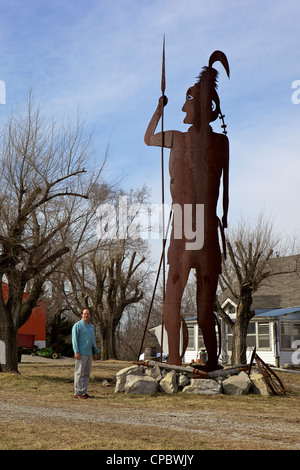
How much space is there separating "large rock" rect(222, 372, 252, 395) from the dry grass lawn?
0.33 m

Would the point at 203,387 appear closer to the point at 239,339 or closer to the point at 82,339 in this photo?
the point at 82,339

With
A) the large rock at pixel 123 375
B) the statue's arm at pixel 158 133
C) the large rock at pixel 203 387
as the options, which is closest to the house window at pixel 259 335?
the large rock at pixel 123 375

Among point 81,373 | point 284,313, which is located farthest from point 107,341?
point 81,373

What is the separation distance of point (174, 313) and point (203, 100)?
15.3 feet

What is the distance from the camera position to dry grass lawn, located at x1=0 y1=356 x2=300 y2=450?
5.32 metres

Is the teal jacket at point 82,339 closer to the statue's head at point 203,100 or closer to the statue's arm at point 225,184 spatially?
the statue's arm at point 225,184

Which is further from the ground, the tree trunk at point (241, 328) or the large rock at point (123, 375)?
the tree trunk at point (241, 328)

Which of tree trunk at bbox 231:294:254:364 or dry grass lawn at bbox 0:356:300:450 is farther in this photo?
tree trunk at bbox 231:294:254:364

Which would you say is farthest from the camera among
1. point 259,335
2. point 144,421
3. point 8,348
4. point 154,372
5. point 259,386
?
point 259,335

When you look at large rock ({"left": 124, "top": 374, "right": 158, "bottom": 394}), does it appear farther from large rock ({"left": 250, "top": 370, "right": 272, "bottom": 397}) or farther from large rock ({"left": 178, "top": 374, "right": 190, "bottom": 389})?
large rock ({"left": 250, "top": 370, "right": 272, "bottom": 397})

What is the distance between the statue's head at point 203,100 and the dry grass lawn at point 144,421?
228 inches

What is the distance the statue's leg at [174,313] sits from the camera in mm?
11258

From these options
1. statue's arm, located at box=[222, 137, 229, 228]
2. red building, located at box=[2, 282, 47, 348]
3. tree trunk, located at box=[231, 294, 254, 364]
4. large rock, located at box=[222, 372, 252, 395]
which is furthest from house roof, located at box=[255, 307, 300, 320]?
large rock, located at box=[222, 372, 252, 395]

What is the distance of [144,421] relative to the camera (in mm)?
6945
